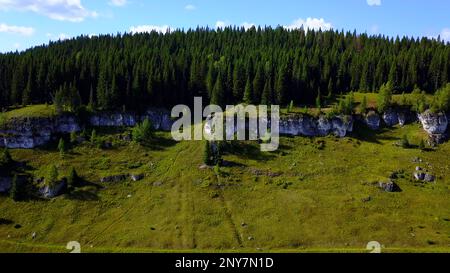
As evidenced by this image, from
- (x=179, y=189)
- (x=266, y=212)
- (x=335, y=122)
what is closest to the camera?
(x=266, y=212)

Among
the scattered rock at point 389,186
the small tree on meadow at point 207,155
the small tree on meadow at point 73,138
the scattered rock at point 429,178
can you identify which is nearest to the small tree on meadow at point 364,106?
the scattered rock at point 429,178

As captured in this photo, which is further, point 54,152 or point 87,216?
point 54,152

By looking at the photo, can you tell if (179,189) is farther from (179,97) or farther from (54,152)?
(179,97)

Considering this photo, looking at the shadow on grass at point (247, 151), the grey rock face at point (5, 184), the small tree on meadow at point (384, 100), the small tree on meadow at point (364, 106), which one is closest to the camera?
the grey rock face at point (5, 184)

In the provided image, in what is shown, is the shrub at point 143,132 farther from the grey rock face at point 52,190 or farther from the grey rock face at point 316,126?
the grey rock face at point 316,126
